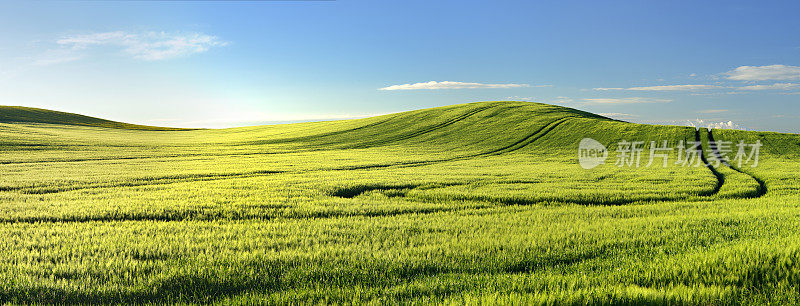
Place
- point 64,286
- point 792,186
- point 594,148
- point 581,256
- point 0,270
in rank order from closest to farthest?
point 64,286 < point 0,270 < point 581,256 < point 792,186 < point 594,148

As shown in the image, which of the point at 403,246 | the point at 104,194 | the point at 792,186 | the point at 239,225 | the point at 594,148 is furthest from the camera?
the point at 594,148

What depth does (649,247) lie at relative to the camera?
26.5ft

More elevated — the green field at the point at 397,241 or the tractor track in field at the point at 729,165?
the tractor track in field at the point at 729,165

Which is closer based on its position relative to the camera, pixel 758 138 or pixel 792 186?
pixel 792 186

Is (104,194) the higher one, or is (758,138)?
(758,138)

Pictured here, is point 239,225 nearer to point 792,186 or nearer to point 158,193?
point 158,193

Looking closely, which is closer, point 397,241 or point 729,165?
point 397,241

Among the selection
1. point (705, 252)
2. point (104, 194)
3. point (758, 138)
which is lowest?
point (104, 194)

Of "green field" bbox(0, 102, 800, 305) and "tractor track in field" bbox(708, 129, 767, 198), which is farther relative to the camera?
"tractor track in field" bbox(708, 129, 767, 198)

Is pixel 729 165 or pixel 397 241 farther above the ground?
pixel 729 165

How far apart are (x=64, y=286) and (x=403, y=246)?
5437 mm

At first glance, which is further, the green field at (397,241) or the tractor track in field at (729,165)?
the tractor track in field at (729,165)

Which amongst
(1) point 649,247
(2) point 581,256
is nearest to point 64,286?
(2) point 581,256

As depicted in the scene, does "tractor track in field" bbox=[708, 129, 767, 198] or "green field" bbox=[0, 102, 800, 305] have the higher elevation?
"tractor track in field" bbox=[708, 129, 767, 198]
